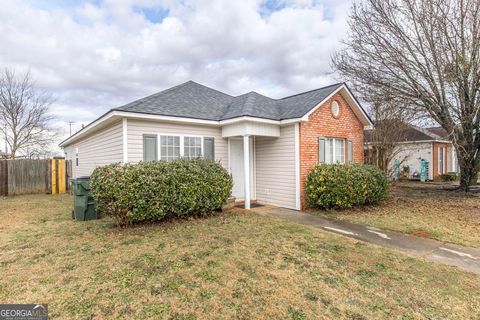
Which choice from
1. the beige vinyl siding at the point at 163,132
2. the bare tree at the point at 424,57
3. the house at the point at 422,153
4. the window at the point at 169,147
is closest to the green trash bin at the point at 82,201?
the beige vinyl siding at the point at 163,132

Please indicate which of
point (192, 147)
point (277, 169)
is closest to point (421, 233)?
point (277, 169)

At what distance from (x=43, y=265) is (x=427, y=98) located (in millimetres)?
13289

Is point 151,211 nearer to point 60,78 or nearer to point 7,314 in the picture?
point 7,314

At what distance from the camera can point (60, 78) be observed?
59.7 ft

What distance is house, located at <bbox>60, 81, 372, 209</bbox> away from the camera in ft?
24.9

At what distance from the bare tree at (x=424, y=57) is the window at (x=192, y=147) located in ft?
24.9

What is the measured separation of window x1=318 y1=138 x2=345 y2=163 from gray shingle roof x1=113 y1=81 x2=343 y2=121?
1722 mm

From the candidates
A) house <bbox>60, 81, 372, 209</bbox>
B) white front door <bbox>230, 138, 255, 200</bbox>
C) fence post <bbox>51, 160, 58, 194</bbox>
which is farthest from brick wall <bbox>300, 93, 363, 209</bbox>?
fence post <bbox>51, 160, 58, 194</bbox>

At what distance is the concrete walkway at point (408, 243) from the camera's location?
421 centimetres

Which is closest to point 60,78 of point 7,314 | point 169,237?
point 169,237

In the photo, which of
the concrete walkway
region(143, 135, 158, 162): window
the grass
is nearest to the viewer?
the concrete walkway

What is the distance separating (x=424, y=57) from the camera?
9.88 meters

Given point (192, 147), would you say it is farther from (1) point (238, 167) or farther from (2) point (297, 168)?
(2) point (297, 168)

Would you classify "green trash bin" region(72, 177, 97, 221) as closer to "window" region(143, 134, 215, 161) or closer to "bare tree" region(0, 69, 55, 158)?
"window" region(143, 134, 215, 161)
